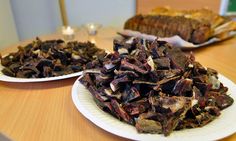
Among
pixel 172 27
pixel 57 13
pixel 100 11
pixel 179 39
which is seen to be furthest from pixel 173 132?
pixel 100 11

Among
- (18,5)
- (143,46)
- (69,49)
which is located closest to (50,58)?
(69,49)

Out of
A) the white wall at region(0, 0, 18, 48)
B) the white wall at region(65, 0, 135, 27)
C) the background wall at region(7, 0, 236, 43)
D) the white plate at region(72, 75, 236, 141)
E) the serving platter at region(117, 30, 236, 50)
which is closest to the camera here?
the white plate at region(72, 75, 236, 141)

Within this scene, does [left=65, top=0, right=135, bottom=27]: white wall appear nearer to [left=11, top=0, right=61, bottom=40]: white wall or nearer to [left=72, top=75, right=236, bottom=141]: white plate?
[left=11, top=0, right=61, bottom=40]: white wall

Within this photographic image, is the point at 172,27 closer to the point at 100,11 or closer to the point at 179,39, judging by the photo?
the point at 179,39

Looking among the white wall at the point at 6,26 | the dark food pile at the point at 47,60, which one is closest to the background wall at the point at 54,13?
the white wall at the point at 6,26

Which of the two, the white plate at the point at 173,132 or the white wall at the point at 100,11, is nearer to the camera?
the white plate at the point at 173,132

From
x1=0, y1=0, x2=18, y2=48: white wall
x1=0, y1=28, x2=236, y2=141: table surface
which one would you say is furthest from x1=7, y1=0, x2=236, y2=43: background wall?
x1=0, y1=28, x2=236, y2=141: table surface

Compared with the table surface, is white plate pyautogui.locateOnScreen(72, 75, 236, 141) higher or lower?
higher

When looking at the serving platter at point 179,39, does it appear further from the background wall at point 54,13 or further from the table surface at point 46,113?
the background wall at point 54,13
